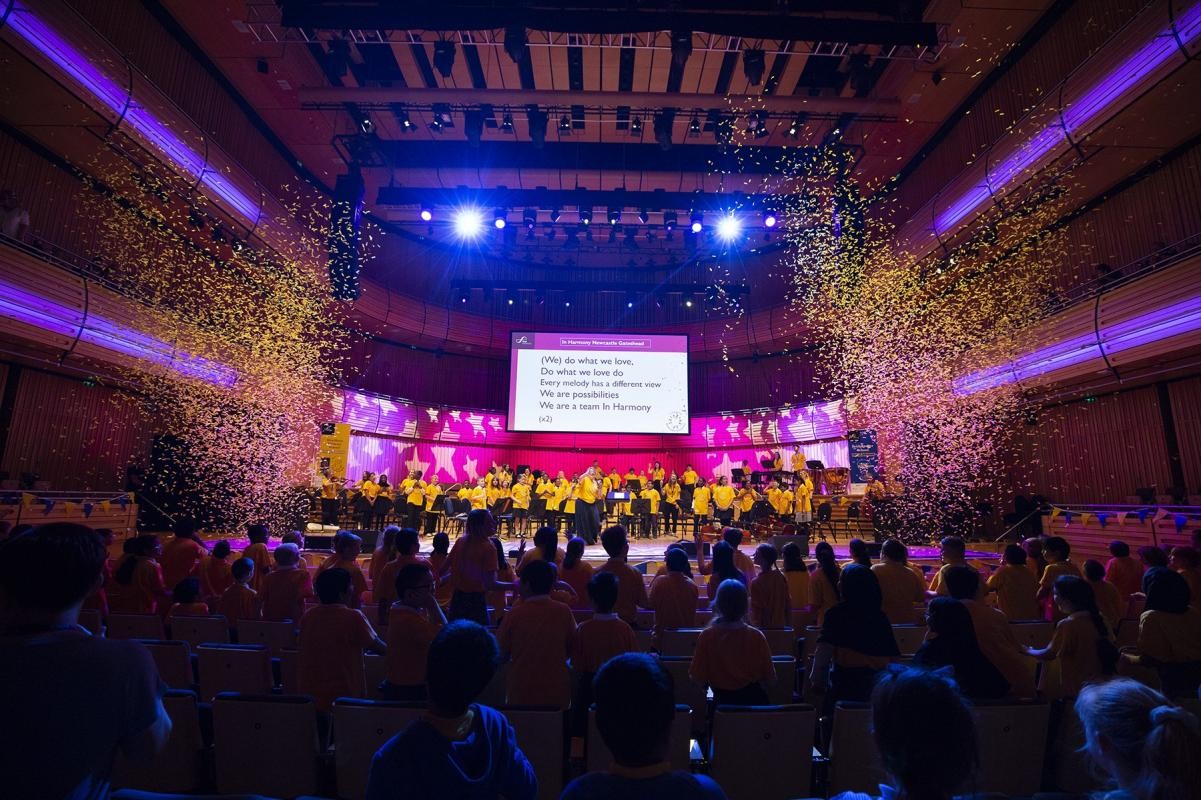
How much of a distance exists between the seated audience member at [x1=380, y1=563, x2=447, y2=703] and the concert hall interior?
0.03m

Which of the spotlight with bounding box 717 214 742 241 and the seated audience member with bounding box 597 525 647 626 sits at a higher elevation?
the spotlight with bounding box 717 214 742 241

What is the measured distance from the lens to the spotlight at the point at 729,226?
45.7 feet

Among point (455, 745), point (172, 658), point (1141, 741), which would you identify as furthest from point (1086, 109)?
point (172, 658)

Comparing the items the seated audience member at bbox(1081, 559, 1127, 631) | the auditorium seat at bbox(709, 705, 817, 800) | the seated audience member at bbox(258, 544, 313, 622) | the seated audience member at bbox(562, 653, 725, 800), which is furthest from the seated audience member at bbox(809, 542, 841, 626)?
the seated audience member at bbox(258, 544, 313, 622)

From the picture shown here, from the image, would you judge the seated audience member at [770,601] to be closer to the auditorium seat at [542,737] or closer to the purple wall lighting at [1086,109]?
the auditorium seat at [542,737]

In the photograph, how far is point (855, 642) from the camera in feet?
10.0

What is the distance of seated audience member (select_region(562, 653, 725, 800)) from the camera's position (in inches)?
46.4

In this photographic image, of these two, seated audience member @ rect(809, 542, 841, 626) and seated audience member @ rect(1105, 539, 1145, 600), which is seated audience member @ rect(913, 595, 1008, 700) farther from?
seated audience member @ rect(1105, 539, 1145, 600)

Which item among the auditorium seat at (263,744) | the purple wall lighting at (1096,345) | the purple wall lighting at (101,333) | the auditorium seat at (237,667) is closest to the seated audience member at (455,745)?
the auditorium seat at (263,744)

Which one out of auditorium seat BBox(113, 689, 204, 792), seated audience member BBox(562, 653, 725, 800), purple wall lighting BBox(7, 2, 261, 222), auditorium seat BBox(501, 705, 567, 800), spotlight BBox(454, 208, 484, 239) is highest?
spotlight BBox(454, 208, 484, 239)

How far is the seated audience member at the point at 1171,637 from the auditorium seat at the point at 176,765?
4935 millimetres

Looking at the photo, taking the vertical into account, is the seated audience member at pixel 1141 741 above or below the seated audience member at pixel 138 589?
above

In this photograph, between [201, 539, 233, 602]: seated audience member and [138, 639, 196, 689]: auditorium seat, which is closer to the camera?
[138, 639, 196, 689]: auditorium seat

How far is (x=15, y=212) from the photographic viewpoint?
848 centimetres
